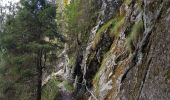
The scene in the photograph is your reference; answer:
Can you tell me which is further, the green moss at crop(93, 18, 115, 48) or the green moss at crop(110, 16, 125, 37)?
the green moss at crop(93, 18, 115, 48)

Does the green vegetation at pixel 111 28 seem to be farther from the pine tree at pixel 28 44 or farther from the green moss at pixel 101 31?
the pine tree at pixel 28 44

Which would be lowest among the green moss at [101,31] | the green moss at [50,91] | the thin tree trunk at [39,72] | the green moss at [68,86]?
the green moss at [68,86]

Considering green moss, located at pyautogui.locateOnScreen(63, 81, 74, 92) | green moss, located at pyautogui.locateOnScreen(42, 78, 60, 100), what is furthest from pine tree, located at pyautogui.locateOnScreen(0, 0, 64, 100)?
green moss, located at pyautogui.locateOnScreen(63, 81, 74, 92)

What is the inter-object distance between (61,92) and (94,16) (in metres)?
6.43

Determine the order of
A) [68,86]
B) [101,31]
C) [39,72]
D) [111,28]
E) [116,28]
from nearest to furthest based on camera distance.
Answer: [116,28] → [111,28] → [101,31] → [39,72] → [68,86]

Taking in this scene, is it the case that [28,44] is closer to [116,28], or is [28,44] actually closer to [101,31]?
Answer: [101,31]

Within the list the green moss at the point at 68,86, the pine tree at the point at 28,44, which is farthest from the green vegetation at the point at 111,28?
the green moss at the point at 68,86

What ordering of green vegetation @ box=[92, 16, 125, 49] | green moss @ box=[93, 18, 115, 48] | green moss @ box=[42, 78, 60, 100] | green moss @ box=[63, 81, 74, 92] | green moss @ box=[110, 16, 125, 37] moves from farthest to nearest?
green moss @ box=[63, 81, 74, 92] < green moss @ box=[42, 78, 60, 100] < green moss @ box=[93, 18, 115, 48] < green vegetation @ box=[92, 16, 125, 49] < green moss @ box=[110, 16, 125, 37]

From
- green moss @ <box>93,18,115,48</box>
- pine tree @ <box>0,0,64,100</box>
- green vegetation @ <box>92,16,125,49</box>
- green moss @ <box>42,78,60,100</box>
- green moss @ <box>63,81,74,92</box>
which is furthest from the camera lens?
green moss @ <box>63,81,74,92</box>

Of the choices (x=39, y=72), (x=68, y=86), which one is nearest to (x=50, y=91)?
(x=39, y=72)

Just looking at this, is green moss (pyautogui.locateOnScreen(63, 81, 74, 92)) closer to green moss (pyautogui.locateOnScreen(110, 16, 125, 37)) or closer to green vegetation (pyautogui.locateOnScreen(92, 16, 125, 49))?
green vegetation (pyautogui.locateOnScreen(92, 16, 125, 49))

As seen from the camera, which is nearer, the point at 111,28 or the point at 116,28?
the point at 116,28

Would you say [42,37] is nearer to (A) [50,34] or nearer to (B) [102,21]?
(A) [50,34]

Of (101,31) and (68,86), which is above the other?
(101,31)
